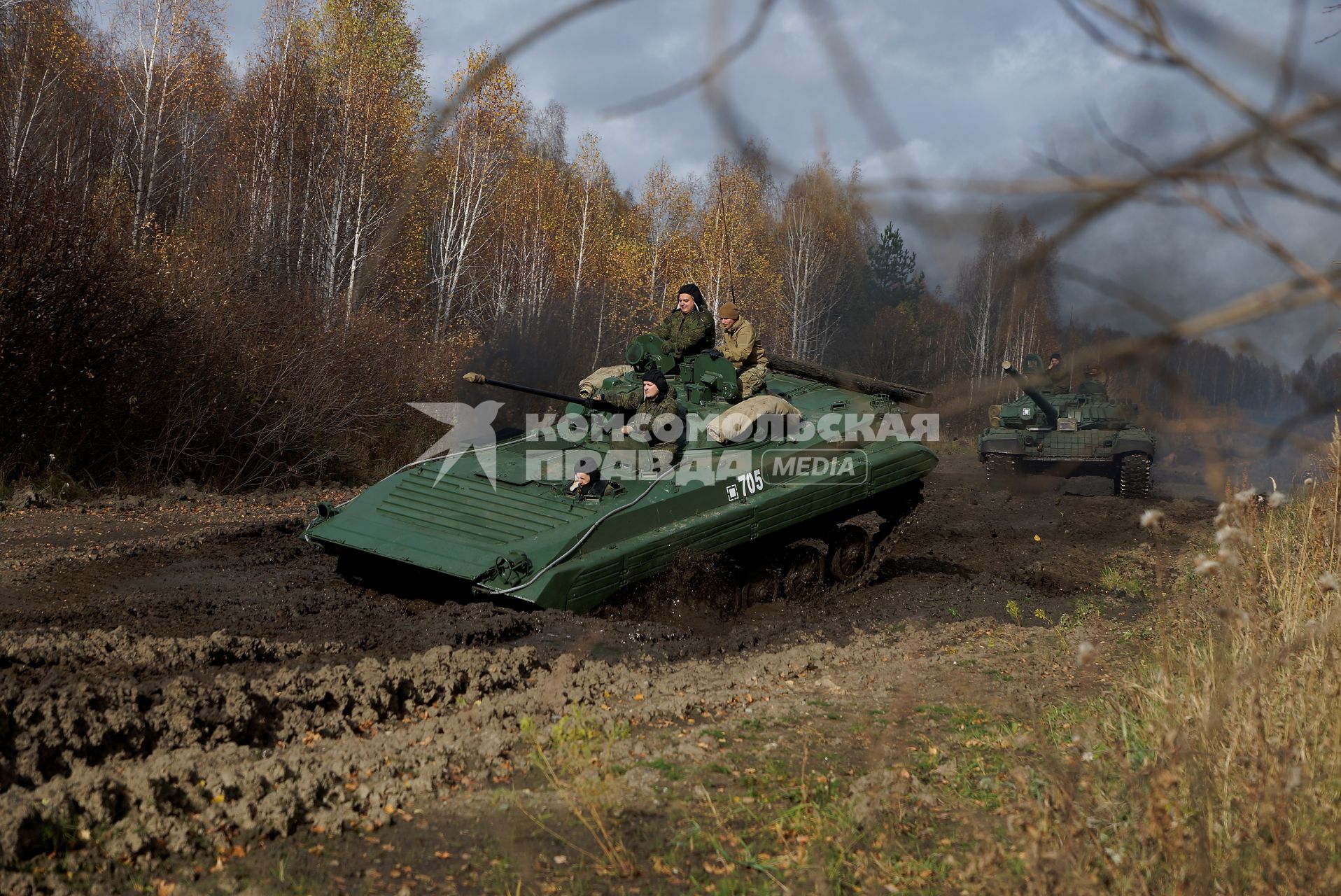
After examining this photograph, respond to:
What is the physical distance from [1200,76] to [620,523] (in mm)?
7542

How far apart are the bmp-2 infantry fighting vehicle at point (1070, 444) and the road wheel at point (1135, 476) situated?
0.04ft

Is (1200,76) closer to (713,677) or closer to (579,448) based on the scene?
(713,677)

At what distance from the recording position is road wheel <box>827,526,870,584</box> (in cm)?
1087

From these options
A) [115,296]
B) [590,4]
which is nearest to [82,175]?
[115,296]

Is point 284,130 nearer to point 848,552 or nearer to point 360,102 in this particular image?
point 360,102

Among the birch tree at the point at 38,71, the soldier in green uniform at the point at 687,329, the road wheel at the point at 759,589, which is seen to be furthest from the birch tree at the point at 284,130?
the birch tree at the point at 38,71

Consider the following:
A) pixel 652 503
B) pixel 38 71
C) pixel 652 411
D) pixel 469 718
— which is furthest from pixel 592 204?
pixel 38 71

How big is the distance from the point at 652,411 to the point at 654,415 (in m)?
0.06

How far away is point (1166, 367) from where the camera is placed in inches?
48.8

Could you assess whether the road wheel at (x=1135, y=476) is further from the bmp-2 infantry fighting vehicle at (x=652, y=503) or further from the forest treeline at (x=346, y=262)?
the bmp-2 infantry fighting vehicle at (x=652, y=503)

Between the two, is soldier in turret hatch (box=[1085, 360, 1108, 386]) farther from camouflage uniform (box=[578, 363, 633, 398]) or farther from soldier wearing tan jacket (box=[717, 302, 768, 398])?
soldier wearing tan jacket (box=[717, 302, 768, 398])

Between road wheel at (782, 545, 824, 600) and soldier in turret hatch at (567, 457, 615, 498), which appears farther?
road wheel at (782, 545, 824, 600)

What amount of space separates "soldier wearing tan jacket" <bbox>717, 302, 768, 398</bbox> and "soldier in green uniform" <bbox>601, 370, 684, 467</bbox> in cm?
109

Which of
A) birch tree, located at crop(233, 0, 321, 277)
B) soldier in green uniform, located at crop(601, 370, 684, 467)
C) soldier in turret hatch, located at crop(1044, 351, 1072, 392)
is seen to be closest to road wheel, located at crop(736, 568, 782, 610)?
soldier in green uniform, located at crop(601, 370, 684, 467)
